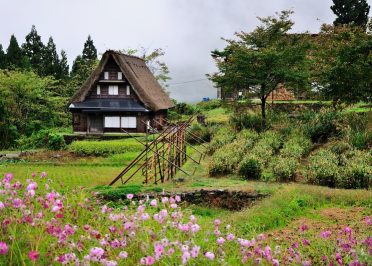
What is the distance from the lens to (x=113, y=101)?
113 ft

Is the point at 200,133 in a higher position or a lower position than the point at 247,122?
lower

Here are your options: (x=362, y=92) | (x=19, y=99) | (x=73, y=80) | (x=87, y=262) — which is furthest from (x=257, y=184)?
(x=73, y=80)

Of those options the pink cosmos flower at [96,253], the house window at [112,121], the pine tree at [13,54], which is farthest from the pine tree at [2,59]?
the pink cosmos flower at [96,253]

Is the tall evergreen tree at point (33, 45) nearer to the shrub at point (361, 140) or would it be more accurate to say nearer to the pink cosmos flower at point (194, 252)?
the shrub at point (361, 140)

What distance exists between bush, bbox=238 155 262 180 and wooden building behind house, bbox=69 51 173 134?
1851 cm

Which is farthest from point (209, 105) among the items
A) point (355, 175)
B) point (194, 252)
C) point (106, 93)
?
point (194, 252)

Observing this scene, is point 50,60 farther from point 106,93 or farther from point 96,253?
point 96,253

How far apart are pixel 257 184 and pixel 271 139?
20.2 ft

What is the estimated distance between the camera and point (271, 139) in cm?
1995

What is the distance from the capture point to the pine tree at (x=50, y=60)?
47750mm

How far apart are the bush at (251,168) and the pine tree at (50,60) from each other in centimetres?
3635

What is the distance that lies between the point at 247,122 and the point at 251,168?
9.58m

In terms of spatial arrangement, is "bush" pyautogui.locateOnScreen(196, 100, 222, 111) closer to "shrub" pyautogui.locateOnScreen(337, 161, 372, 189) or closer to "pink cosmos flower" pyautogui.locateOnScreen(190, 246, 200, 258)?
"shrub" pyautogui.locateOnScreen(337, 161, 372, 189)

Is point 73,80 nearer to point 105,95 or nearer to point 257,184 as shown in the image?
point 105,95
